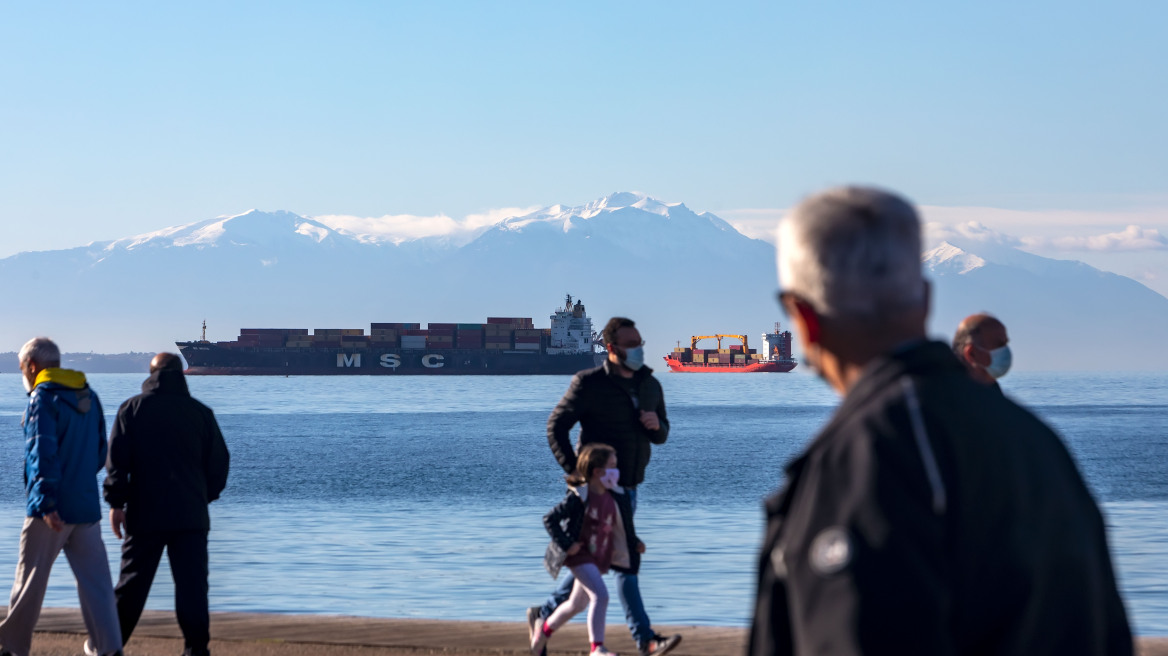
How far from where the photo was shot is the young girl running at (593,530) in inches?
238

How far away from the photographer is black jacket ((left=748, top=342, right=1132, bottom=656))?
161cm

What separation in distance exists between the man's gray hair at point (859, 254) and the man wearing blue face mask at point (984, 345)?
3663 millimetres

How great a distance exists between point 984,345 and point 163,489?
370 centimetres

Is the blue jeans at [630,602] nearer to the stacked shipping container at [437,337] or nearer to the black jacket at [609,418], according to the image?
the black jacket at [609,418]

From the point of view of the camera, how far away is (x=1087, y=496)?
1.88 metres

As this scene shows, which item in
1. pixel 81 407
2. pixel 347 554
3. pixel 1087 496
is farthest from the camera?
pixel 347 554

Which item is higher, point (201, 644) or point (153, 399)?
point (153, 399)

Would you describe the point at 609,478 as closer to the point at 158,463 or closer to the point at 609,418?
the point at 609,418

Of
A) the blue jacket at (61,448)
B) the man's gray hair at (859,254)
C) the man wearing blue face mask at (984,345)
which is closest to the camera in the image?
the man's gray hair at (859,254)

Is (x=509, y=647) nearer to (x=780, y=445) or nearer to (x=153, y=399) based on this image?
(x=153, y=399)

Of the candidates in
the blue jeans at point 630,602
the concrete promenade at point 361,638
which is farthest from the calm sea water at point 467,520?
the blue jeans at point 630,602

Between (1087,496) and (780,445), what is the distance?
4494 cm

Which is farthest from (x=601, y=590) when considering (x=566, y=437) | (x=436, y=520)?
(x=436, y=520)

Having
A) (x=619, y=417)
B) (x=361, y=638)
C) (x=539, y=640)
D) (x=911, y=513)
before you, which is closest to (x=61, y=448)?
(x=361, y=638)
